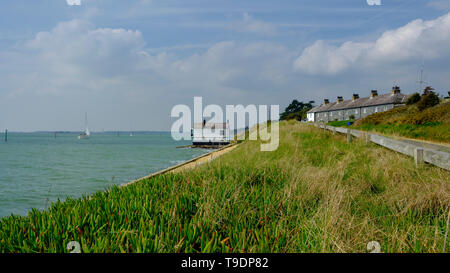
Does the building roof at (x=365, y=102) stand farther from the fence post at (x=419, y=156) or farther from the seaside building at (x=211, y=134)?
the fence post at (x=419, y=156)

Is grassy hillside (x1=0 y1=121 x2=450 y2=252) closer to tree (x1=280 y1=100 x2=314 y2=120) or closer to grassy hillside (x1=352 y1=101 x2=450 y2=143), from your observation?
grassy hillside (x1=352 y1=101 x2=450 y2=143)

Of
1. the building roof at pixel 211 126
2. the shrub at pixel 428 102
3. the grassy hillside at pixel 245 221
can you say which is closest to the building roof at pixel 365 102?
the building roof at pixel 211 126

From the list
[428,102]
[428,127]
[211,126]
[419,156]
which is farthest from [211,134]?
[419,156]

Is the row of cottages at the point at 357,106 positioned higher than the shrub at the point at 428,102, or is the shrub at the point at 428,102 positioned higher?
the row of cottages at the point at 357,106

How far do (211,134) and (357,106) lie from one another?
114 feet

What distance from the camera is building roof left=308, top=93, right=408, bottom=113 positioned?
64438 millimetres

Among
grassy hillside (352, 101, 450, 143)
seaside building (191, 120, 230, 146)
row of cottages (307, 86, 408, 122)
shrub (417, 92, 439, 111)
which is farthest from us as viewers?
seaside building (191, 120, 230, 146)

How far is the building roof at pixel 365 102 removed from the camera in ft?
211

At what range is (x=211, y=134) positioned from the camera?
73562mm

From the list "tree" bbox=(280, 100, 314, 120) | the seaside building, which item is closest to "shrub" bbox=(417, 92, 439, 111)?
the seaside building

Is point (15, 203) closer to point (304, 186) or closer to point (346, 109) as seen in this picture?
point (304, 186)

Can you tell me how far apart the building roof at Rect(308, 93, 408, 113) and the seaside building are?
3106 cm

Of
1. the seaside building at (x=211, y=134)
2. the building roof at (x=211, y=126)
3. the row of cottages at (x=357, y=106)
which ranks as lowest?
the seaside building at (x=211, y=134)
